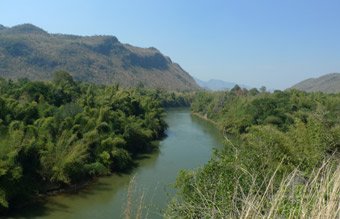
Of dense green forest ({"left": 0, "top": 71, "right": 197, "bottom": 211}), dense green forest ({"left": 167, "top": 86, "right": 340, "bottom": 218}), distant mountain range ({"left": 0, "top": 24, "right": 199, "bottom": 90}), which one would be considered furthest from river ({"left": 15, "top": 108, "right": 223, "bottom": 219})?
distant mountain range ({"left": 0, "top": 24, "right": 199, "bottom": 90})

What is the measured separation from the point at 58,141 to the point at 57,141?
385mm

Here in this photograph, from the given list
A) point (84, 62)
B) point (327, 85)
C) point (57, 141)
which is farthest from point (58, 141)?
point (327, 85)

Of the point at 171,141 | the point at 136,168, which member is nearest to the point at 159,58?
the point at 171,141

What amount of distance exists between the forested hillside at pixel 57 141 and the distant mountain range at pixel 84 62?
157ft

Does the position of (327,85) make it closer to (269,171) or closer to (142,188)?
(142,188)

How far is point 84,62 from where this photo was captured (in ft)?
325

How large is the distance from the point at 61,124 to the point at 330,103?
92.2 feet

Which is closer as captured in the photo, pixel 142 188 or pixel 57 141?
pixel 142 188

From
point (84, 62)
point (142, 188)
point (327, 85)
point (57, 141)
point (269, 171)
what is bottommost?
point (142, 188)

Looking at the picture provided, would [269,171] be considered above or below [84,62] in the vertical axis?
below

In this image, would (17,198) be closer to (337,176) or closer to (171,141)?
(337,176)

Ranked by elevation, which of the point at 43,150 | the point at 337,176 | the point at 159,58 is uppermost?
the point at 159,58

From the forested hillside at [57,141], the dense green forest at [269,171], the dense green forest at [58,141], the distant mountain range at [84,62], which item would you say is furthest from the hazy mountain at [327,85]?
the forested hillside at [57,141]

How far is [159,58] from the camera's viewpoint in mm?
149500
